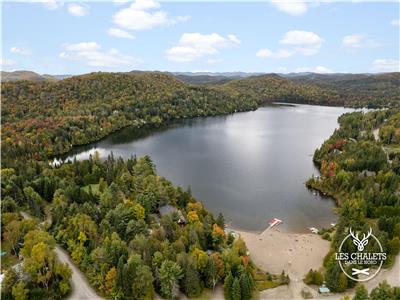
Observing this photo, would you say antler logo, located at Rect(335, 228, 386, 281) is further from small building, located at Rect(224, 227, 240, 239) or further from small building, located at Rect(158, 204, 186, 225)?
small building, located at Rect(158, 204, 186, 225)

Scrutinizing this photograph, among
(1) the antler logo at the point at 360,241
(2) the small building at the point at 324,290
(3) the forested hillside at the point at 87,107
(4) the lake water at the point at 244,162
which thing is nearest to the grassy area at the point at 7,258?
(4) the lake water at the point at 244,162

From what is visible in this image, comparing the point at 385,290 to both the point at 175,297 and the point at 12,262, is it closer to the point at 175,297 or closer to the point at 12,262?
the point at 175,297

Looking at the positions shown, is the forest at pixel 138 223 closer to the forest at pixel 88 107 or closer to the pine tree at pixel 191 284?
the pine tree at pixel 191 284

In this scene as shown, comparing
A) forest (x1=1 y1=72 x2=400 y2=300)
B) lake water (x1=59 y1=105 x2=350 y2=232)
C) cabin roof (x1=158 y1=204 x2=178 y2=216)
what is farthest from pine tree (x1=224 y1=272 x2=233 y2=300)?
lake water (x1=59 y1=105 x2=350 y2=232)

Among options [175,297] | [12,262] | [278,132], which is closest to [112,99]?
[278,132]

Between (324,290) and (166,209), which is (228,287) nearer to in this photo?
(324,290)

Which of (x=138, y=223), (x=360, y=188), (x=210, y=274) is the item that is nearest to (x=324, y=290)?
(x=210, y=274)
